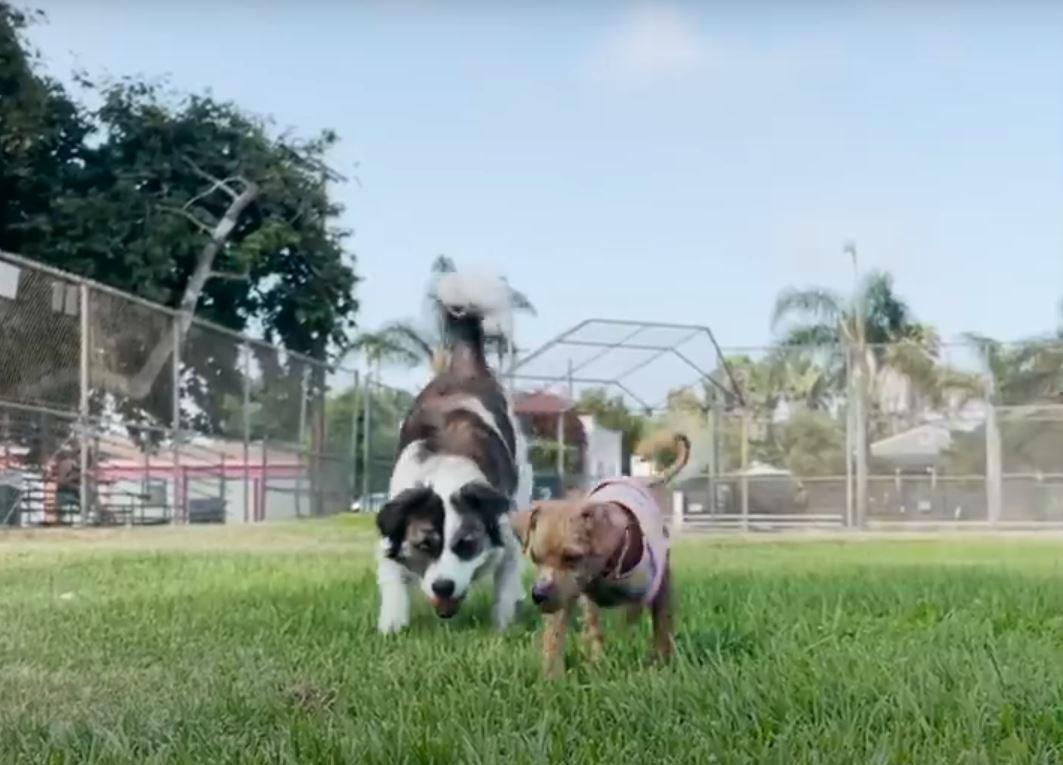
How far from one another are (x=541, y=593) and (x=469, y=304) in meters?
2.66

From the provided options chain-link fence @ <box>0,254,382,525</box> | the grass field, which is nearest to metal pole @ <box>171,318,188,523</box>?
chain-link fence @ <box>0,254,382,525</box>

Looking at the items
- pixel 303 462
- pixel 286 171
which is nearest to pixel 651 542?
pixel 303 462

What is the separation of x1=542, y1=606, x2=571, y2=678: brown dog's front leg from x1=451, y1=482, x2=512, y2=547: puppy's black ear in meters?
1.29

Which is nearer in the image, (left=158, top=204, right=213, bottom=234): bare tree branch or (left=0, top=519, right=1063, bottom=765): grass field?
(left=0, top=519, right=1063, bottom=765): grass field

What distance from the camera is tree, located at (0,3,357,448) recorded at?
21.5 meters

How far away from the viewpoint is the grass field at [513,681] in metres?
2.18

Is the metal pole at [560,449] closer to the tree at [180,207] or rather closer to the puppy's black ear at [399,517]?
the tree at [180,207]

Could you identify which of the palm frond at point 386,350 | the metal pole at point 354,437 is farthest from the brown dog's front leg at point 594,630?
the palm frond at point 386,350

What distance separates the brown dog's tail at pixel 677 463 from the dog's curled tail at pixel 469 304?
172cm

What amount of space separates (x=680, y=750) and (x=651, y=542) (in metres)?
1.11

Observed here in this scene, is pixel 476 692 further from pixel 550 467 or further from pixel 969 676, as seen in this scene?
pixel 550 467

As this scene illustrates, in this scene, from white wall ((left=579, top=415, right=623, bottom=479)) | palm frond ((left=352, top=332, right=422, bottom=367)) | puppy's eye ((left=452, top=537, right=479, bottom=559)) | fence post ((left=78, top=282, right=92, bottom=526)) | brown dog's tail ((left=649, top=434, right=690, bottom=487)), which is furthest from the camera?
palm frond ((left=352, top=332, right=422, bottom=367))

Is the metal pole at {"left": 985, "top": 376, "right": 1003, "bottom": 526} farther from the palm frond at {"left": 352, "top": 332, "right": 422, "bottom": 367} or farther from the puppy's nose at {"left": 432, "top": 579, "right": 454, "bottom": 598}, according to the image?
the puppy's nose at {"left": 432, "top": 579, "right": 454, "bottom": 598}

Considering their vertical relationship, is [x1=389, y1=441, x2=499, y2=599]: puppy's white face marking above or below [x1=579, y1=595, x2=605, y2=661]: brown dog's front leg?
above
